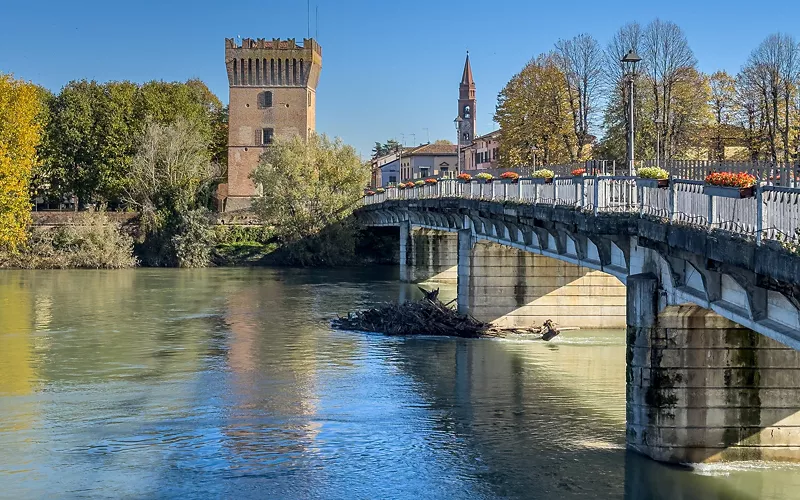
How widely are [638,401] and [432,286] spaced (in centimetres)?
4209

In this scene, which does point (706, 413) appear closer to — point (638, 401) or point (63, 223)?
point (638, 401)

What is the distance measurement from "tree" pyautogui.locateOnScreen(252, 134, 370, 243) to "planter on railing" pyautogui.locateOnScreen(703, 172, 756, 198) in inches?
2442

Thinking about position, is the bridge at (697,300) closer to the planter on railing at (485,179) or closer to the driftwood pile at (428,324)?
the planter on railing at (485,179)

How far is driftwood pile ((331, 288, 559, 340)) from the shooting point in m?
37.9

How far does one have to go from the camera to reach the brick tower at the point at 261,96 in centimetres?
9950

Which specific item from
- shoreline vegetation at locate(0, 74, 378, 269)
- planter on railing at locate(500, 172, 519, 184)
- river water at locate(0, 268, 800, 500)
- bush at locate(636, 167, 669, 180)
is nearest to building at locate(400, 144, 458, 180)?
shoreline vegetation at locate(0, 74, 378, 269)

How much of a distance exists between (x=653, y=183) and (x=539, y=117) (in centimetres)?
5018

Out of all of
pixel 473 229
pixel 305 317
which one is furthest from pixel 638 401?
pixel 305 317

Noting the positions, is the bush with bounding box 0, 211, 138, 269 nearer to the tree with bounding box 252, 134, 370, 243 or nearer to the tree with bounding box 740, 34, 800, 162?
the tree with bounding box 252, 134, 370, 243

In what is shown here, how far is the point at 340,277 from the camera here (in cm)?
6850

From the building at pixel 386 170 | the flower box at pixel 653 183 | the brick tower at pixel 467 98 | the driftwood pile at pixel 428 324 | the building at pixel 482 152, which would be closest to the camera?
the flower box at pixel 653 183

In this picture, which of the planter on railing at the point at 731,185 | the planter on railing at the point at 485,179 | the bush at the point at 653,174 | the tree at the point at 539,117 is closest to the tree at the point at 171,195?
the tree at the point at 539,117

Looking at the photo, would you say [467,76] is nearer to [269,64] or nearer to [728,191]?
[269,64]

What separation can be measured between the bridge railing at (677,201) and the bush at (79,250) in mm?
46075
